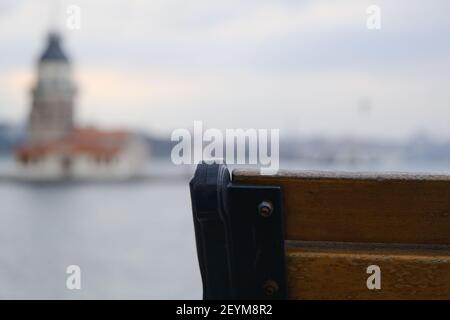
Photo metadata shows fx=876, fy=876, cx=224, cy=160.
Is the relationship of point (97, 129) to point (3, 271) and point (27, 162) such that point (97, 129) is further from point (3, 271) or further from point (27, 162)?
point (3, 271)

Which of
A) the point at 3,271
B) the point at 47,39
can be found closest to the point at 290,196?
the point at 3,271

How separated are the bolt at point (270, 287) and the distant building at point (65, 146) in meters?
64.7

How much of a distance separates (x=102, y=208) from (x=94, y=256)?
2823 cm

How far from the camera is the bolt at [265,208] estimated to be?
1.45 metres

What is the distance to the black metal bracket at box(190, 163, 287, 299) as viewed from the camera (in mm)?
1438

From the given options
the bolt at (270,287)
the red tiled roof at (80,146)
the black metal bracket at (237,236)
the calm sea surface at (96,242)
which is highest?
the black metal bracket at (237,236)

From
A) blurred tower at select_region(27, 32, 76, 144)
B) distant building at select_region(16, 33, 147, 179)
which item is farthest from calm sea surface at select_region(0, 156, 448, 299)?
blurred tower at select_region(27, 32, 76, 144)

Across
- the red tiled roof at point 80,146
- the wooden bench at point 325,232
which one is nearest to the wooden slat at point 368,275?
the wooden bench at point 325,232

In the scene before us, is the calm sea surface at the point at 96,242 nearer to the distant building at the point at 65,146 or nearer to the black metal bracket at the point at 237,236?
the distant building at the point at 65,146

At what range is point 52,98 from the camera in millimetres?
69875

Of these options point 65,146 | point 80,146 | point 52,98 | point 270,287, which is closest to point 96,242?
point 270,287

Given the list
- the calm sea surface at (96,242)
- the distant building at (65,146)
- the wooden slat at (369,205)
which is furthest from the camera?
the distant building at (65,146)

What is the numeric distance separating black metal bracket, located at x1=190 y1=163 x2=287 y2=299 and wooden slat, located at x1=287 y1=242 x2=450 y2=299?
0.04m

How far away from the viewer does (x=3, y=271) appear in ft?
62.8
